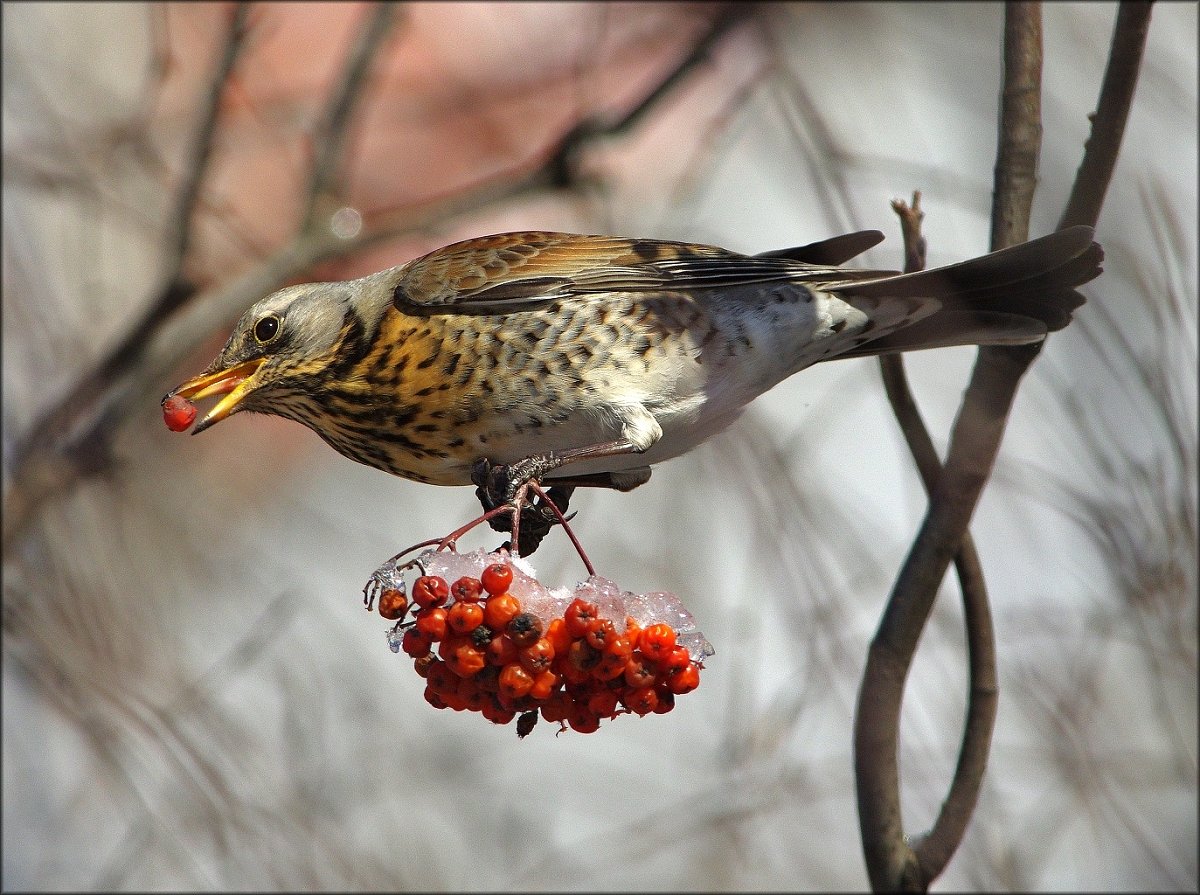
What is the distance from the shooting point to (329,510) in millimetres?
6316

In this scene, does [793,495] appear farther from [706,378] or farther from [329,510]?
[329,510]

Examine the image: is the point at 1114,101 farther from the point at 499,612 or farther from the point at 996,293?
the point at 499,612

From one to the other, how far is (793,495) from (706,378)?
5.03 feet

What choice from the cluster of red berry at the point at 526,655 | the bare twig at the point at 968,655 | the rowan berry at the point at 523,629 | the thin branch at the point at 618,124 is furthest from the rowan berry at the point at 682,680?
the thin branch at the point at 618,124

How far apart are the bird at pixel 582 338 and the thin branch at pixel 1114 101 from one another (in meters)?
0.11

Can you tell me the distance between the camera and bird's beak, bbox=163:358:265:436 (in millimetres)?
2467

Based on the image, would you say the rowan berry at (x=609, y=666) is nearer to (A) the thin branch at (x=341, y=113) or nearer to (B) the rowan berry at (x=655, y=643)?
(B) the rowan berry at (x=655, y=643)

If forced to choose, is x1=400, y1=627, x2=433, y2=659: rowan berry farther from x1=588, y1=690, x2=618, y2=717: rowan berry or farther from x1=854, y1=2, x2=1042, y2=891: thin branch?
x1=854, y1=2, x2=1042, y2=891: thin branch

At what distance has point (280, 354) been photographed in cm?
260

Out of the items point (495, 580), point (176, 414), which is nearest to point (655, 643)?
point (495, 580)

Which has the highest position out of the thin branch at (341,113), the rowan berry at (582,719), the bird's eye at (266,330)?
the thin branch at (341,113)

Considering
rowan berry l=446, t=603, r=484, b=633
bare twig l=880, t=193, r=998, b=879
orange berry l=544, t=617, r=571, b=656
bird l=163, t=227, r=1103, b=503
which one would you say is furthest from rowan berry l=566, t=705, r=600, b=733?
bare twig l=880, t=193, r=998, b=879

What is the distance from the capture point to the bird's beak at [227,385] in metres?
2.47

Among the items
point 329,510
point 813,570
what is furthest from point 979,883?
point 329,510
